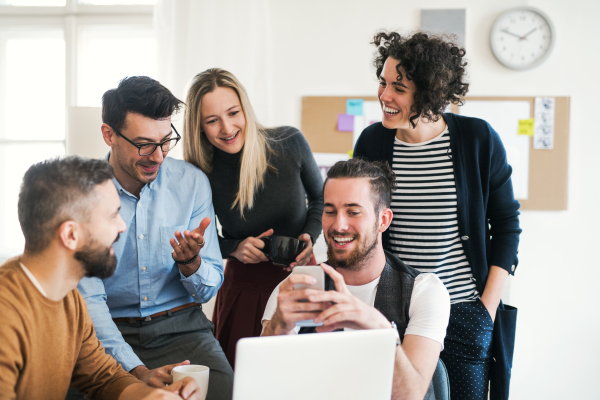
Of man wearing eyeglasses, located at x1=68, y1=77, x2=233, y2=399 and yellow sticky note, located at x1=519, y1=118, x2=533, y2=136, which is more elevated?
yellow sticky note, located at x1=519, y1=118, x2=533, y2=136

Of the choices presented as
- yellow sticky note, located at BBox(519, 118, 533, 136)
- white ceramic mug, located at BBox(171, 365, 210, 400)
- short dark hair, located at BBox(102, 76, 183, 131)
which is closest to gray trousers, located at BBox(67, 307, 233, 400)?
white ceramic mug, located at BBox(171, 365, 210, 400)

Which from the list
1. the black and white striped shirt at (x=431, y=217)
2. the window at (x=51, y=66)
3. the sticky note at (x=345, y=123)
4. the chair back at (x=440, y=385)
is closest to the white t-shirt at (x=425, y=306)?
the chair back at (x=440, y=385)

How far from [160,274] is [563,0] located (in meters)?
3.18

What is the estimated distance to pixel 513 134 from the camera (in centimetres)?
334

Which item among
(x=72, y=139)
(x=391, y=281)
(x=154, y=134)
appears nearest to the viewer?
(x=391, y=281)

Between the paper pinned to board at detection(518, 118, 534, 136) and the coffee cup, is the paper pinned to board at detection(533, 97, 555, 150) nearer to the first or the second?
the paper pinned to board at detection(518, 118, 534, 136)

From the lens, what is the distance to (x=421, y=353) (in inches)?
53.7

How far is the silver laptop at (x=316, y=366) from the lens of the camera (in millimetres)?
916

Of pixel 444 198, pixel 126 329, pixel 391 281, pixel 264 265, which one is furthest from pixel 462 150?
pixel 126 329

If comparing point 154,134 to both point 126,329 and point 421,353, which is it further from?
point 421,353

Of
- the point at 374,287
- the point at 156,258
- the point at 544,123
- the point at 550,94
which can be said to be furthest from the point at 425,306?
the point at 550,94

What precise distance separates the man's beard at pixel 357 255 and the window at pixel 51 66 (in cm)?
278

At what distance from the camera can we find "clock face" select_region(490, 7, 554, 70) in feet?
10.8

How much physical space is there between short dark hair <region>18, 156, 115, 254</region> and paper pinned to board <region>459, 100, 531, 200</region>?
9.37 ft
